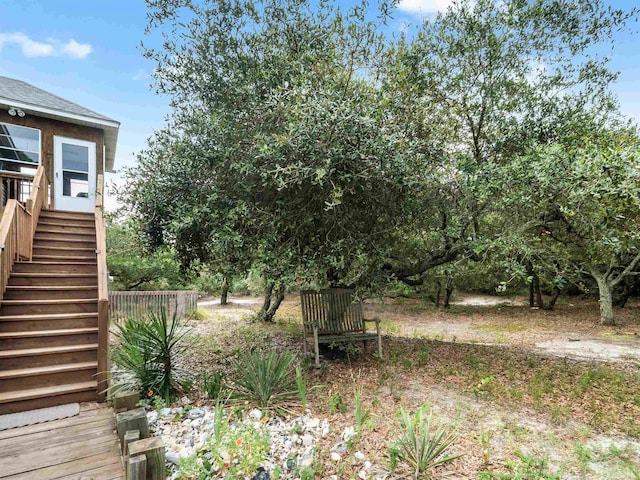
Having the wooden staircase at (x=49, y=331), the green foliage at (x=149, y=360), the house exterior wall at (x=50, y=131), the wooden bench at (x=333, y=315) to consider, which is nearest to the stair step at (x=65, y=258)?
the wooden staircase at (x=49, y=331)

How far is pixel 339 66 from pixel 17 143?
8.29 meters

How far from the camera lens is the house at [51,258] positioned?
3584 mm

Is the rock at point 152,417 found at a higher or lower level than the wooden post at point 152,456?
lower

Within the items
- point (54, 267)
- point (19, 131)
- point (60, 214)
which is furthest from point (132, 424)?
point (19, 131)

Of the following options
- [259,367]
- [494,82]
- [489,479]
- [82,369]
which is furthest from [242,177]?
[494,82]

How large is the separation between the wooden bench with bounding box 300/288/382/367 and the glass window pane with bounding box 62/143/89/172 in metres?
7.03

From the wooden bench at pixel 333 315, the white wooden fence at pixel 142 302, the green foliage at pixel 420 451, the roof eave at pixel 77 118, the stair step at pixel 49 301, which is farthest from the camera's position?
the white wooden fence at pixel 142 302

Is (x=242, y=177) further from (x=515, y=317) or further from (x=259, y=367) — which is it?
(x=515, y=317)

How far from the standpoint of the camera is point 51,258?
5.36 meters

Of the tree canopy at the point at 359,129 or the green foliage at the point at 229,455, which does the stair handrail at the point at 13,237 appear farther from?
the green foliage at the point at 229,455

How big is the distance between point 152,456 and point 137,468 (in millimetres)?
130

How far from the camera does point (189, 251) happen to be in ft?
19.7

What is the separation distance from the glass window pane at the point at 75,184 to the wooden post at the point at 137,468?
28.2ft

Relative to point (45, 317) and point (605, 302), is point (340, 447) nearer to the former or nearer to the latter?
point (45, 317)
